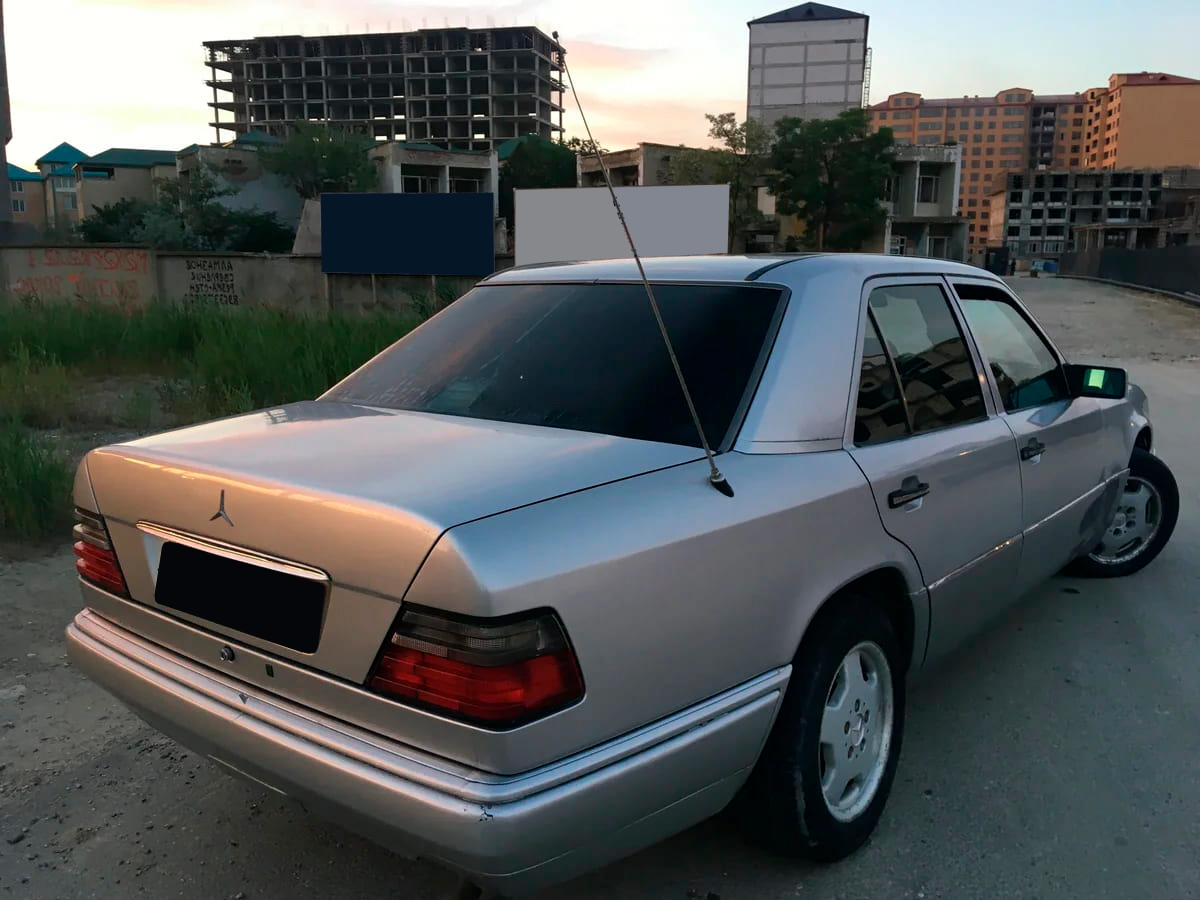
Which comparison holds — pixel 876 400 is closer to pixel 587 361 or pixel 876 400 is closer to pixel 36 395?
pixel 587 361

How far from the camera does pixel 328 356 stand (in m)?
9.52

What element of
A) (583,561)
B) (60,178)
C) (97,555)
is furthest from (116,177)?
(583,561)

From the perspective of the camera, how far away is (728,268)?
9.52 feet

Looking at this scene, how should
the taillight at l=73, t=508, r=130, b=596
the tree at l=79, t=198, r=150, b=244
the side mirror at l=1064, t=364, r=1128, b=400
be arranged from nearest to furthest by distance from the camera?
the taillight at l=73, t=508, r=130, b=596, the side mirror at l=1064, t=364, r=1128, b=400, the tree at l=79, t=198, r=150, b=244

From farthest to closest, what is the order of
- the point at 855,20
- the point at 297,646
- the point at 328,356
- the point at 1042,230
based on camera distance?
the point at 1042,230
the point at 855,20
the point at 328,356
the point at 297,646

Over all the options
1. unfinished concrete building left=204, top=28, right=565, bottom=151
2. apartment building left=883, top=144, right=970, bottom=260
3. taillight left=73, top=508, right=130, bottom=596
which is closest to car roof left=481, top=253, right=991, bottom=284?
taillight left=73, top=508, right=130, bottom=596

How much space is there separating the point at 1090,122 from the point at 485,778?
8710 inches

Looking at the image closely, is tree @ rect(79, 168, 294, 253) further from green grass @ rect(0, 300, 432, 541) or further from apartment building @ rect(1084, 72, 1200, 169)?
apartment building @ rect(1084, 72, 1200, 169)

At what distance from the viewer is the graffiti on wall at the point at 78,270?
1158 inches

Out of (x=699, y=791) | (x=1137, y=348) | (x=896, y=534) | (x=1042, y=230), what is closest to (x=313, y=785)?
(x=699, y=791)

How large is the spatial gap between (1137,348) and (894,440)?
1892 centimetres

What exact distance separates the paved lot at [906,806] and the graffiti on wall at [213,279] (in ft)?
104

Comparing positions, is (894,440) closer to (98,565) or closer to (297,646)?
(297,646)

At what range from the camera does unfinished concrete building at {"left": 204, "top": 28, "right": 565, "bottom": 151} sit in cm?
12344
